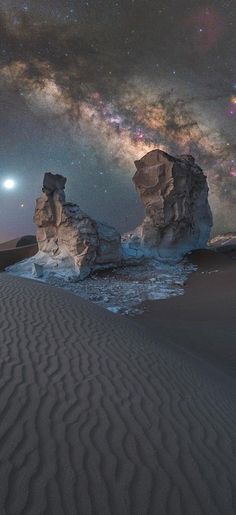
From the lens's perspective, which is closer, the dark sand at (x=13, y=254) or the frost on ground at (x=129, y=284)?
the frost on ground at (x=129, y=284)

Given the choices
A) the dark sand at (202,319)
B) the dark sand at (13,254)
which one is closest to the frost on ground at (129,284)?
the dark sand at (202,319)

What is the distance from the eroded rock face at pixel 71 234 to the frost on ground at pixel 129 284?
35.9 inches

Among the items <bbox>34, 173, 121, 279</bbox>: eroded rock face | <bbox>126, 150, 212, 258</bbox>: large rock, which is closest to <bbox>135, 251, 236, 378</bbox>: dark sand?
<bbox>34, 173, 121, 279</bbox>: eroded rock face

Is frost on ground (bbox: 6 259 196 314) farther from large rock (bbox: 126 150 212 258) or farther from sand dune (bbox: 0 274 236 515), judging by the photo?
sand dune (bbox: 0 274 236 515)

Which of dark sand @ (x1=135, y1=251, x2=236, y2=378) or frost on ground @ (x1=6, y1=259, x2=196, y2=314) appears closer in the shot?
dark sand @ (x1=135, y1=251, x2=236, y2=378)

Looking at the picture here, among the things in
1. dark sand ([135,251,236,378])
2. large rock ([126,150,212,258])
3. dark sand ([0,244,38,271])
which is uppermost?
large rock ([126,150,212,258])

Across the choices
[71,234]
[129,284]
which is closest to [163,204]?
[71,234]

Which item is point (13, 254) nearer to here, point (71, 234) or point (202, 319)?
point (71, 234)

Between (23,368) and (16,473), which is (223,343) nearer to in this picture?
(23,368)

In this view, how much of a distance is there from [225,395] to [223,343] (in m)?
3.80

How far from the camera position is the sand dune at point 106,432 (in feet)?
6.07

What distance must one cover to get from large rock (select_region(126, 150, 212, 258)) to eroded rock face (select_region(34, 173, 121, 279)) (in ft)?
9.30

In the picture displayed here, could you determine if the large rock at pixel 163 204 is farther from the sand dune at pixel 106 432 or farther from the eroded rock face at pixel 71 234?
the sand dune at pixel 106 432

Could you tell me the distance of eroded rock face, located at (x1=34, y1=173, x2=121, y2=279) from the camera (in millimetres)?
18797
